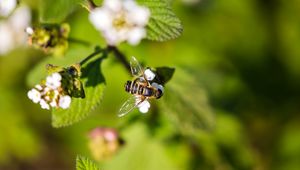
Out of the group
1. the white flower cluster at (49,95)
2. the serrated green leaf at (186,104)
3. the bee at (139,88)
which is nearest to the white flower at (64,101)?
the white flower cluster at (49,95)

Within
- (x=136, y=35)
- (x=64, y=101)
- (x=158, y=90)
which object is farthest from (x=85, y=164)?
(x=136, y=35)

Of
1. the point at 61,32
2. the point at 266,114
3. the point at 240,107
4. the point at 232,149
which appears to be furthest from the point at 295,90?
the point at 61,32

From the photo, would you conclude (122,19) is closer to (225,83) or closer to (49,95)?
(49,95)

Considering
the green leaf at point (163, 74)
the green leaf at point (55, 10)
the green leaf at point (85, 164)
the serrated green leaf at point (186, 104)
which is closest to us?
the green leaf at point (55, 10)

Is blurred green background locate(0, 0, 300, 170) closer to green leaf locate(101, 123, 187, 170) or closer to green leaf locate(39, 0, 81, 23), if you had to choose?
green leaf locate(101, 123, 187, 170)

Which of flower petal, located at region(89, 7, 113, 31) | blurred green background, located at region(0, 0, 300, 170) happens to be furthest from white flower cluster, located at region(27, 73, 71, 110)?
blurred green background, located at region(0, 0, 300, 170)

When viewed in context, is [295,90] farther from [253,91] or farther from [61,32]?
[61,32]

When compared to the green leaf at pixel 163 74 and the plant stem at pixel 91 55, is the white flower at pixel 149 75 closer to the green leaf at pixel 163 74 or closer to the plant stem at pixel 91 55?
the green leaf at pixel 163 74
